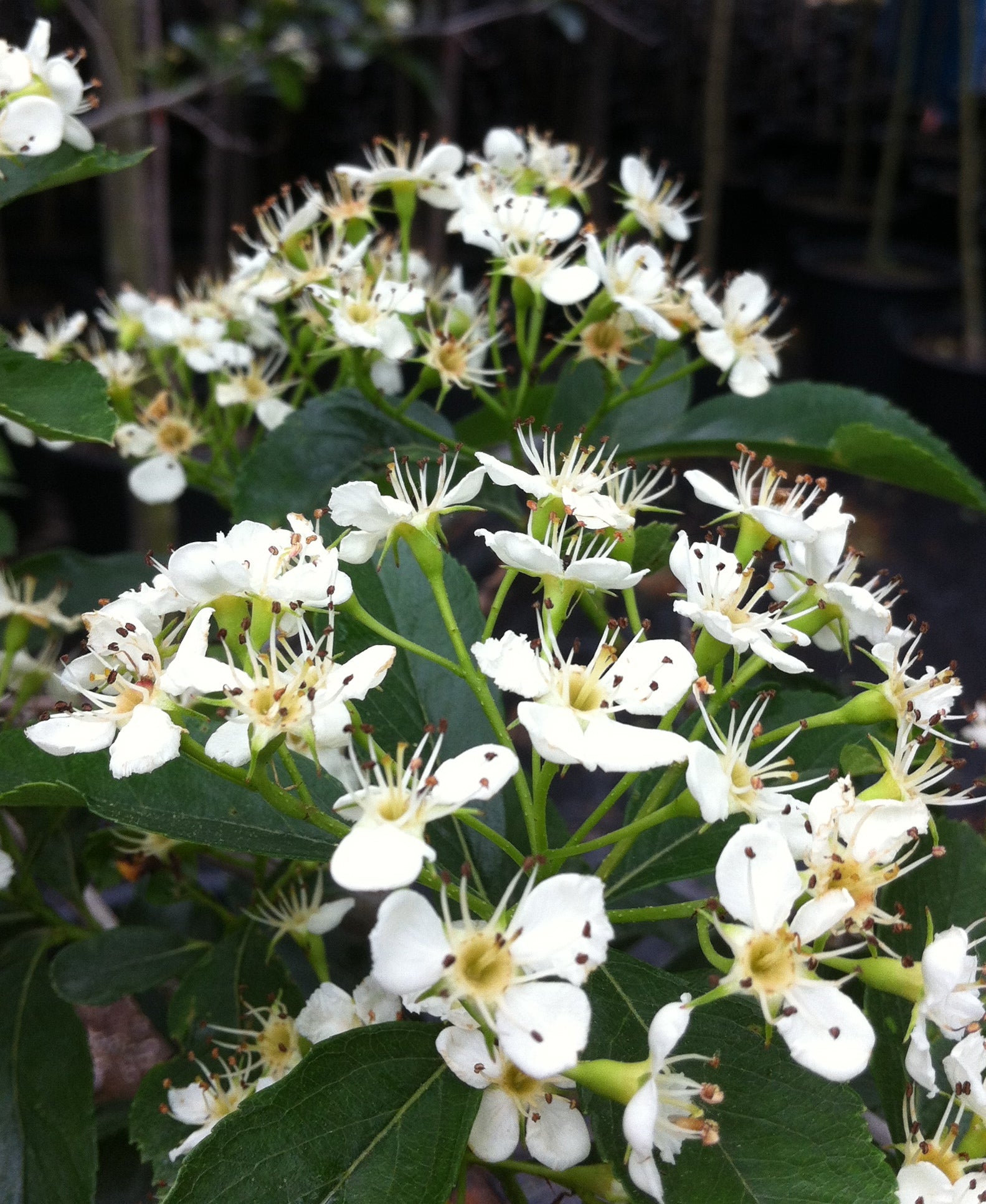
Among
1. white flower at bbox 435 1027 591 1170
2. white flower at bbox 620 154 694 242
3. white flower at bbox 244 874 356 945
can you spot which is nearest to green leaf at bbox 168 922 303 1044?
white flower at bbox 244 874 356 945

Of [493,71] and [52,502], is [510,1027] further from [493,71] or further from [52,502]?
[493,71]

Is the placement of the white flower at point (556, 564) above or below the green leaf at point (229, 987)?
above

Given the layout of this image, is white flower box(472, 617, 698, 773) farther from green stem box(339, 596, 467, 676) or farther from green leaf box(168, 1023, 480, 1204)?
green leaf box(168, 1023, 480, 1204)

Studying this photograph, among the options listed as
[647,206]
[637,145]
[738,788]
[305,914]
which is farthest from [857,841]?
[637,145]

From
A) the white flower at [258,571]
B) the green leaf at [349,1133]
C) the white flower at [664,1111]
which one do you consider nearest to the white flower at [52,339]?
the white flower at [258,571]

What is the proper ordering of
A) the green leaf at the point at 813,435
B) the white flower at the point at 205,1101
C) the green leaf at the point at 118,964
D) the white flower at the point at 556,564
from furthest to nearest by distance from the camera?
the green leaf at the point at 813,435
the green leaf at the point at 118,964
the white flower at the point at 205,1101
the white flower at the point at 556,564

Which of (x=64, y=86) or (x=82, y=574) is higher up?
(x=64, y=86)

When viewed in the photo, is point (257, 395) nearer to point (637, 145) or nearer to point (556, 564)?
point (556, 564)

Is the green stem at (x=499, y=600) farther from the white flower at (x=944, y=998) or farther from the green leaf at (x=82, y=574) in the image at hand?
the green leaf at (x=82, y=574)
